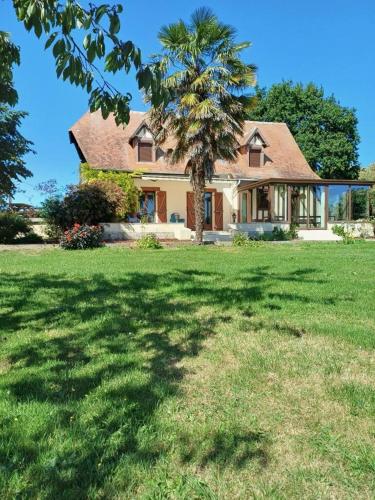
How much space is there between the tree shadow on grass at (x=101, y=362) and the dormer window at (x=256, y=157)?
19982 millimetres

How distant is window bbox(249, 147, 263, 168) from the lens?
87.1 ft

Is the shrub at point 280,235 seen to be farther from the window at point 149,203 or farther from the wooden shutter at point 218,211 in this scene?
the window at point 149,203

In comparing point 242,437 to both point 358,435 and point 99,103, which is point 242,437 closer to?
point 358,435

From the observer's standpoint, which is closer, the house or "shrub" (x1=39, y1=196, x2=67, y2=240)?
"shrub" (x1=39, y1=196, x2=67, y2=240)

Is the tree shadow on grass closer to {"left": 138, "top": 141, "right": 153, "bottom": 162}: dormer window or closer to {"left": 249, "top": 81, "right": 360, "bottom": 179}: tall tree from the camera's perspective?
{"left": 138, "top": 141, "right": 153, "bottom": 162}: dormer window

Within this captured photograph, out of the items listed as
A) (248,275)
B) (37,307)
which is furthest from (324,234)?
(37,307)

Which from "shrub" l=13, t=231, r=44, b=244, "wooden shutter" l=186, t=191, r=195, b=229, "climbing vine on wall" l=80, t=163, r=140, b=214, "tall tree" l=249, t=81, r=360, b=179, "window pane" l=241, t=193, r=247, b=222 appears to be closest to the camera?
"shrub" l=13, t=231, r=44, b=244

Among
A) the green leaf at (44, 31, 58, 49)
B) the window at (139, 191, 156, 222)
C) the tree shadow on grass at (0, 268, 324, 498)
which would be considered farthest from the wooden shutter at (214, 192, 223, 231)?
the green leaf at (44, 31, 58, 49)

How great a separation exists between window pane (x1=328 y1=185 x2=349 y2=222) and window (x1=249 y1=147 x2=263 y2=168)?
4987 millimetres

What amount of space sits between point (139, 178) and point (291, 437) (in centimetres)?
2040

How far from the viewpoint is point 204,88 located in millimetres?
15906

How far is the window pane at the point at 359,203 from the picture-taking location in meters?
25.3

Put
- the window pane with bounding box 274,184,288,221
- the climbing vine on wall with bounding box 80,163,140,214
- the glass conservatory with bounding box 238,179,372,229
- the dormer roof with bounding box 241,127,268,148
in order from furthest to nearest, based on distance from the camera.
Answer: the dormer roof with bounding box 241,127,268,148
the window pane with bounding box 274,184,288,221
the glass conservatory with bounding box 238,179,372,229
the climbing vine on wall with bounding box 80,163,140,214

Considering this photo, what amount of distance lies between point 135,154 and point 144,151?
21.2 inches
